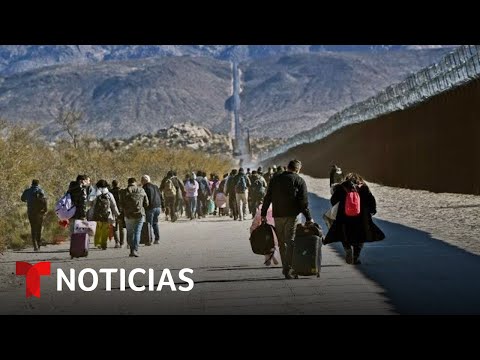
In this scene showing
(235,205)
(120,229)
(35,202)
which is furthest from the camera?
(235,205)

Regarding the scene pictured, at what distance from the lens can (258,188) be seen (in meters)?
29.8

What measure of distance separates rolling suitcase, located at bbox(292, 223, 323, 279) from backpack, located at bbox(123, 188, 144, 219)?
5.68 m

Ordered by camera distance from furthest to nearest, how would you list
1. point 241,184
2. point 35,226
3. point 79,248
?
point 241,184 < point 35,226 < point 79,248

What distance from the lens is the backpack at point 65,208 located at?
19906 millimetres

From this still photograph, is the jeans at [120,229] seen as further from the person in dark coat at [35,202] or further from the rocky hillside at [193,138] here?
the rocky hillside at [193,138]

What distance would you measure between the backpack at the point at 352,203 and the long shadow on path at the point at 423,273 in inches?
33.5

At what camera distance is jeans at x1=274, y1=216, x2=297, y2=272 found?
14.4 metres

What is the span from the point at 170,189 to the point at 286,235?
15741 mm

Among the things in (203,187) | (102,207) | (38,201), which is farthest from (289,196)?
(203,187)

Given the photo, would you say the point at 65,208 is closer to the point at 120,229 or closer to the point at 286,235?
the point at 120,229

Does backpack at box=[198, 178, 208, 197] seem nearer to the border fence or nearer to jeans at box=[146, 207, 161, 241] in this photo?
the border fence

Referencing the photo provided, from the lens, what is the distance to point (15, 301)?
1317 centimetres

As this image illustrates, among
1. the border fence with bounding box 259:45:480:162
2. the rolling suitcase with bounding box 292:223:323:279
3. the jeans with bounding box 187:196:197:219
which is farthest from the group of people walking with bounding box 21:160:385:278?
the border fence with bounding box 259:45:480:162
